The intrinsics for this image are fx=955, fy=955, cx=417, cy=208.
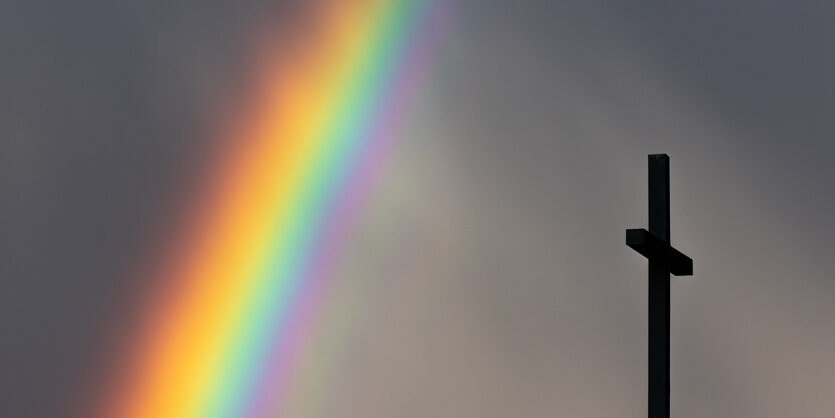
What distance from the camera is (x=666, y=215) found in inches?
166

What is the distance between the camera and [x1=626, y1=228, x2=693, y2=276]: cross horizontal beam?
12.5ft

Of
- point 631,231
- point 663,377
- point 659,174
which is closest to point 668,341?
point 663,377

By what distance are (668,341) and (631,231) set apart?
464 mm

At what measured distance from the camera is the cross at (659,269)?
373cm

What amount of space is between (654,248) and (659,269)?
0.09 m

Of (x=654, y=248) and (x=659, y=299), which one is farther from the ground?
(x=654, y=248)

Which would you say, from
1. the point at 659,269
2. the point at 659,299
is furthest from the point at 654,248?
the point at 659,299

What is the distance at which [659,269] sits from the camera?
156 inches

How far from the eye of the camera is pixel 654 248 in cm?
395

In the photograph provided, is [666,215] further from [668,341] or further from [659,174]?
[668,341]

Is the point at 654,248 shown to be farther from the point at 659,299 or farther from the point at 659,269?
the point at 659,299

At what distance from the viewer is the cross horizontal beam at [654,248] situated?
3.82 meters

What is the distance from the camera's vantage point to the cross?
3727 mm

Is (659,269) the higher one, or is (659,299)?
(659,269)
